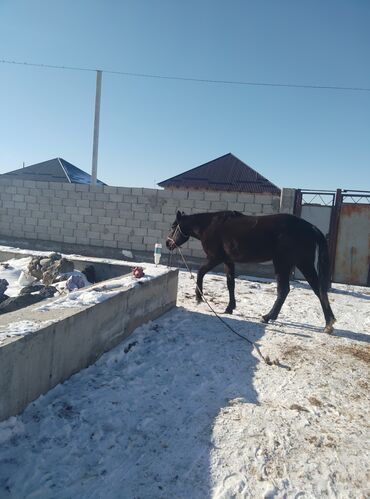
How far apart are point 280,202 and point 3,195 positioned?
829cm

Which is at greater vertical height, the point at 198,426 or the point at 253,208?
the point at 253,208

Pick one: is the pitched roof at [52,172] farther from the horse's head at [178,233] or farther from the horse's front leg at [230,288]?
the horse's front leg at [230,288]

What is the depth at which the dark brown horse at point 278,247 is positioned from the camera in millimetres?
5121

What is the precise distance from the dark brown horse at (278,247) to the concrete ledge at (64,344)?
1.43 m

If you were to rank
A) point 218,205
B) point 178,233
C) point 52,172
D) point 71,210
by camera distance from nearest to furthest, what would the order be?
1. point 178,233
2. point 218,205
3. point 71,210
4. point 52,172

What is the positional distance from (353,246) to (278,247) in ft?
13.4

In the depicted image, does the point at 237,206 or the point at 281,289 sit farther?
the point at 237,206

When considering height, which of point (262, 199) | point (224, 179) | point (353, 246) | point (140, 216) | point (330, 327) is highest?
point (224, 179)

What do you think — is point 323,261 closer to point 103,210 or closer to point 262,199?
point 262,199

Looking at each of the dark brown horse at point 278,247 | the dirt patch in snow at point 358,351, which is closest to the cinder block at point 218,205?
the dark brown horse at point 278,247

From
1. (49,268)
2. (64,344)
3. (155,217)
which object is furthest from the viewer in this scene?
(155,217)

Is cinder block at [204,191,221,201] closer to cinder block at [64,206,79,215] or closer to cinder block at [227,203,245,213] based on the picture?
cinder block at [227,203,245,213]

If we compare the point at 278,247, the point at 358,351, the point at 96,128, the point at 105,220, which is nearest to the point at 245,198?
the point at 105,220

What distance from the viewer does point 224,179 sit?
25.8 metres
